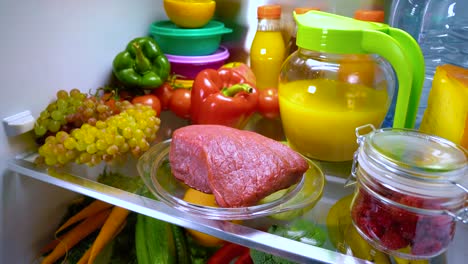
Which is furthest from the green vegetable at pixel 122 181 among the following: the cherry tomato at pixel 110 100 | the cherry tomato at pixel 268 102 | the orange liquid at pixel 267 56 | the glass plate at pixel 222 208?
the orange liquid at pixel 267 56

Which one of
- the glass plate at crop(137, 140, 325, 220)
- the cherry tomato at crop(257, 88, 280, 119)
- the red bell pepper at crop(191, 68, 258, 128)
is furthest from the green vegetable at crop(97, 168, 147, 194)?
the cherry tomato at crop(257, 88, 280, 119)

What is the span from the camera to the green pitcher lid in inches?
26.2

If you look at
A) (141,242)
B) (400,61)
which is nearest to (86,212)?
(141,242)

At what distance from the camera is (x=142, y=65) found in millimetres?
953

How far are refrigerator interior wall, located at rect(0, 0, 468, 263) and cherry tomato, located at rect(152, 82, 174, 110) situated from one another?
133mm

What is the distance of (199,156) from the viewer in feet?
2.12

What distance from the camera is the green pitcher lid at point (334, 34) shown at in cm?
67

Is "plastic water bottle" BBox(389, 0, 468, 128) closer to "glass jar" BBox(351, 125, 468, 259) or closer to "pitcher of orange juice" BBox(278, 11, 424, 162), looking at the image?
"pitcher of orange juice" BBox(278, 11, 424, 162)

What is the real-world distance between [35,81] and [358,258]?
26.8 inches

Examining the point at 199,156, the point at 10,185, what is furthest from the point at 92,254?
the point at 199,156

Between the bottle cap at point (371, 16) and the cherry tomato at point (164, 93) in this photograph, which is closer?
the bottle cap at point (371, 16)

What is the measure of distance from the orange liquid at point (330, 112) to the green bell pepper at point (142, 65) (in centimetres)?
36

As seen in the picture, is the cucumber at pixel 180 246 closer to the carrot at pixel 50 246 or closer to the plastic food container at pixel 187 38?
the carrot at pixel 50 246

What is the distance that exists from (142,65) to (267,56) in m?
0.33
